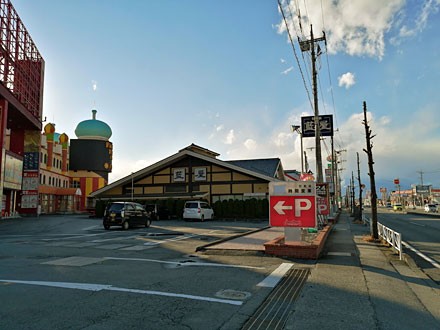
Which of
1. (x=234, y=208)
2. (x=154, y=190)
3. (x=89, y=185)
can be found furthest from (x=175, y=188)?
(x=89, y=185)

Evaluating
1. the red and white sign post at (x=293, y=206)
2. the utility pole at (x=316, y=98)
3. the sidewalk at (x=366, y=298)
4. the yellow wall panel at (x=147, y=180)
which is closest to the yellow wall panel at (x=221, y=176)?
the yellow wall panel at (x=147, y=180)

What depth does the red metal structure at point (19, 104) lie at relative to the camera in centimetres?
3195

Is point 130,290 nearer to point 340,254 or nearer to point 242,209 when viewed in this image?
point 340,254

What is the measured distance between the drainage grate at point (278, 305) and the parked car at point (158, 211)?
25242mm

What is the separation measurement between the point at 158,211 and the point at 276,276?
1025 inches

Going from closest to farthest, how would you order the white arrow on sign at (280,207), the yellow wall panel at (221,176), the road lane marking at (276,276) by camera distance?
the road lane marking at (276,276) < the white arrow on sign at (280,207) < the yellow wall panel at (221,176)

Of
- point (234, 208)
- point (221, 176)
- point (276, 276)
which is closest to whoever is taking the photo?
point (276, 276)

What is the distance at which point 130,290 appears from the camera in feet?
20.2

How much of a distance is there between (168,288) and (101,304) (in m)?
Result: 1.39

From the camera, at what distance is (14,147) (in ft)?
131

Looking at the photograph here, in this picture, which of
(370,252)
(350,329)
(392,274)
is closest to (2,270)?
(350,329)

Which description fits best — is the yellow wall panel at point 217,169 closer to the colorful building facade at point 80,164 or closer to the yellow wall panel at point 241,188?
the yellow wall panel at point 241,188

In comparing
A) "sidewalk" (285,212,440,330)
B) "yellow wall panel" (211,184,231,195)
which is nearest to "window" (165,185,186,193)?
"yellow wall panel" (211,184,231,195)

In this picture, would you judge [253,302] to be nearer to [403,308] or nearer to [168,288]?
[168,288]
